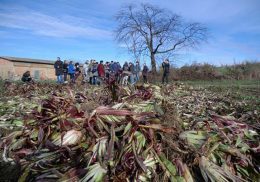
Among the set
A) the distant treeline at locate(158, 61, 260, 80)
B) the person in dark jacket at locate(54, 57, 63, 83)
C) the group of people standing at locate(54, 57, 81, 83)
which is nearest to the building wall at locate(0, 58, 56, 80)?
the distant treeline at locate(158, 61, 260, 80)

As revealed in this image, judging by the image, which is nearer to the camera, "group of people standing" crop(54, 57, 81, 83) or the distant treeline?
"group of people standing" crop(54, 57, 81, 83)

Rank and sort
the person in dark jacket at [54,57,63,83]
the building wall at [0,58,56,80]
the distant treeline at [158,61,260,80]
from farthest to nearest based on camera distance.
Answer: the building wall at [0,58,56,80] → the distant treeline at [158,61,260,80] → the person in dark jacket at [54,57,63,83]

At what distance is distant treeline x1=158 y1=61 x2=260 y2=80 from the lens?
3366cm

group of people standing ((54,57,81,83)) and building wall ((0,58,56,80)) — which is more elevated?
group of people standing ((54,57,81,83))

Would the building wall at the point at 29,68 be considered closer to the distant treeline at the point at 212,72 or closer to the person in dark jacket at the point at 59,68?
the distant treeline at the point at 212,72

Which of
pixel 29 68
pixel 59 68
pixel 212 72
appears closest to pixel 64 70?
pixel 59 68

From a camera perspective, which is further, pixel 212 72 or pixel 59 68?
pixel 212 72

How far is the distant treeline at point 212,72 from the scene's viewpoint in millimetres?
33656

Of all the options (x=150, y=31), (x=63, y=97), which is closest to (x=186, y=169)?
(x=63, y=97)

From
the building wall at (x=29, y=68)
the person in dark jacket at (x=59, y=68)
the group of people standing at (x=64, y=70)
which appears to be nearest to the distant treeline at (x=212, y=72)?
the group of people standing at (x=64, y=70)

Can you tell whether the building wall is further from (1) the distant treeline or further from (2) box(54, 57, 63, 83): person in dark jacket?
(2) box(54, 57, 63, 83): person in dark jacket

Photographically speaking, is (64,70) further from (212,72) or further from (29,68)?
(29,68)

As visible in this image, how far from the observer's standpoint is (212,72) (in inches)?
1345

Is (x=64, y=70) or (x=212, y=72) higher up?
(x=64, y=70)
